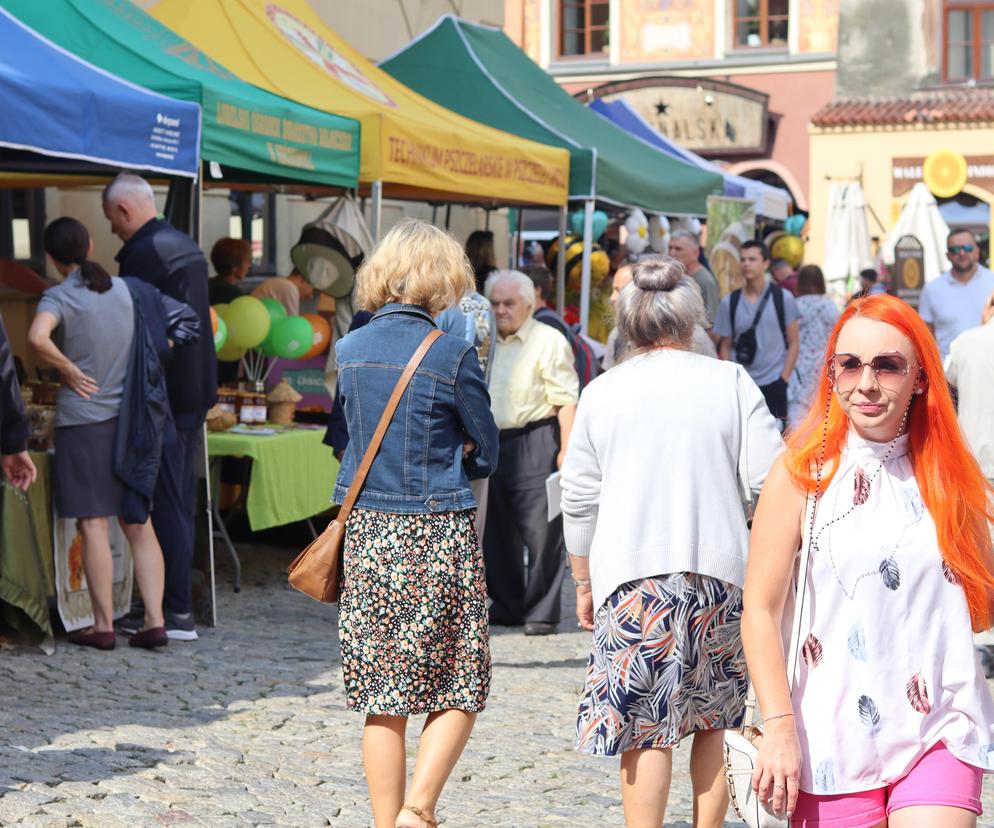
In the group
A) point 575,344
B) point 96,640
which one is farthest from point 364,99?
point 96,640

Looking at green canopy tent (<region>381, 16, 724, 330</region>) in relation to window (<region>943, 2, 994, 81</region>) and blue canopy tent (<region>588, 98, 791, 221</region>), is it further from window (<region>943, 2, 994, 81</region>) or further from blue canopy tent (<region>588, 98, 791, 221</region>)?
window (<region>943, 2, 994, 81</region>)

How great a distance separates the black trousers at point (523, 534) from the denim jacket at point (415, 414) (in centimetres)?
350

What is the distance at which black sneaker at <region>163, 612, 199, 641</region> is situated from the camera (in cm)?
716

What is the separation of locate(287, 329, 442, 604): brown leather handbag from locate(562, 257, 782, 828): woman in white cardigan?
44 centimetres

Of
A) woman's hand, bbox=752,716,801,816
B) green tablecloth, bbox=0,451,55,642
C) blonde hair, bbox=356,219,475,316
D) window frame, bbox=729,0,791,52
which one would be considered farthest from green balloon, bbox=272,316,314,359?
window frame, bbox=729,0,791,52

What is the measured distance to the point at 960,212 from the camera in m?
29.9

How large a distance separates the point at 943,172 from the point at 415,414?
1061 inches

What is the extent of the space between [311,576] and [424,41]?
9509 mm

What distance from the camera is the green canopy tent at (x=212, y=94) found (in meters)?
7.27

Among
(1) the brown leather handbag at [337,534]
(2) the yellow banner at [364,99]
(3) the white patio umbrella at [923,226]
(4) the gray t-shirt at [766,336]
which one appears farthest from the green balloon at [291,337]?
(3) the white patio umbrella at [923,226]

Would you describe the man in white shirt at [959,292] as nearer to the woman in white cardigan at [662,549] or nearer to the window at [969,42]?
the woman in white cardigan at [662,549]

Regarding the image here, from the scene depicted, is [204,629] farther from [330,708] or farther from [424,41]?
[424,41]

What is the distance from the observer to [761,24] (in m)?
32.7

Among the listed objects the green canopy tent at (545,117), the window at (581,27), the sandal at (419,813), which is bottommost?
the sandal at (419,813)
